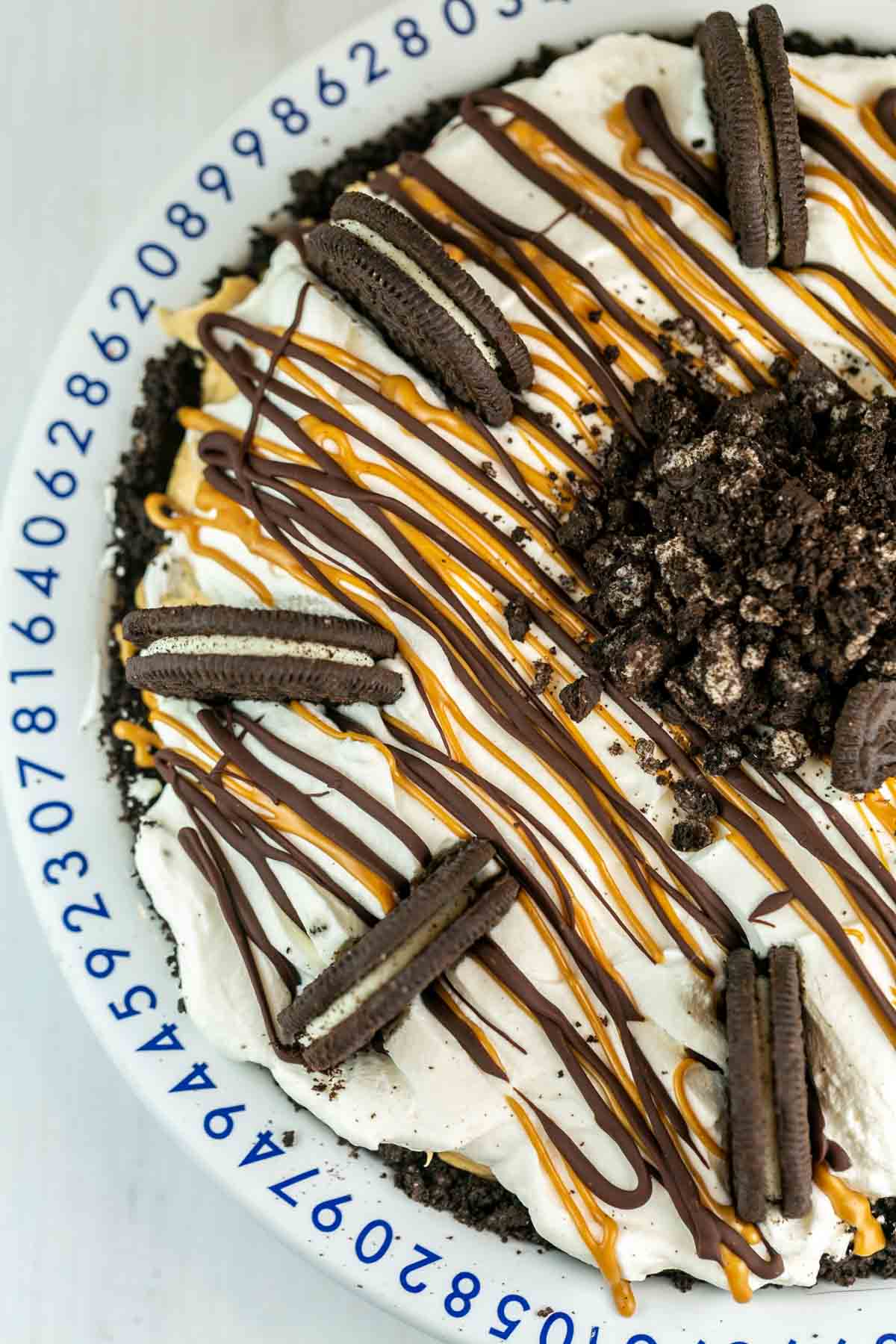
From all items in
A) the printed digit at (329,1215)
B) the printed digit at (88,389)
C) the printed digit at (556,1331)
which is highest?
the printed digit at (88,389)

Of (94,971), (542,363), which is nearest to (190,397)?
(542,363)

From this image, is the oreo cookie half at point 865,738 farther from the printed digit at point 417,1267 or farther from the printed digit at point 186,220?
the printed digit at point 186,220

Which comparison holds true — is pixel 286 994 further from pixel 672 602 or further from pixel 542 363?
pixel 542 363

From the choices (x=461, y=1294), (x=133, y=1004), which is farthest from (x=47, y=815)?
(x=461, y=1294)

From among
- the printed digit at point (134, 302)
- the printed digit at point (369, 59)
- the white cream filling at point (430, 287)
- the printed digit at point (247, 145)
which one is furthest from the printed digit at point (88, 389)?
the printed digit at point (369, 59)

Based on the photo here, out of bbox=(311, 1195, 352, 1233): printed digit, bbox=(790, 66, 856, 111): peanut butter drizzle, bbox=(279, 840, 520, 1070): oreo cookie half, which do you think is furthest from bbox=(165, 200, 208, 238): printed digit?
bbox=(311, 1195, 352, 1233): printed digit

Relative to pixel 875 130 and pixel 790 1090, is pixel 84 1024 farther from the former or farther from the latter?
pixel 875 130
